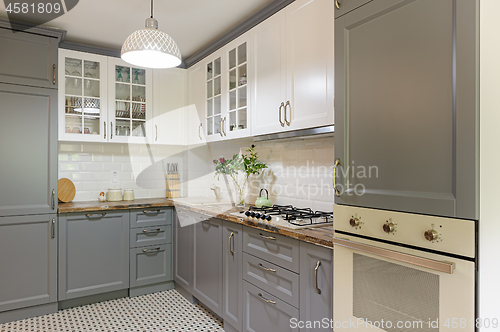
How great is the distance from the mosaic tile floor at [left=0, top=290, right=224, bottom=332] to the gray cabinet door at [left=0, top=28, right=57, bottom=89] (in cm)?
200

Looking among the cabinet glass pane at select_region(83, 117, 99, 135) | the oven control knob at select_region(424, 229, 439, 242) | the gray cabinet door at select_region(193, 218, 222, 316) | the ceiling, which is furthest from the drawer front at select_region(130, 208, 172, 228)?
the oven control knob at select_region(424, 229, 439, 242)

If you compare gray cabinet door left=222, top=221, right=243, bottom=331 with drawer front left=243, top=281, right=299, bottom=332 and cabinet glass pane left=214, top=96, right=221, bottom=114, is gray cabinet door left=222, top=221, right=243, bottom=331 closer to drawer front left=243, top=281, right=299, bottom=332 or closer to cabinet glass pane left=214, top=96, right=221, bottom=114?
drawer front left=243, top=281, right=299, bottom=332

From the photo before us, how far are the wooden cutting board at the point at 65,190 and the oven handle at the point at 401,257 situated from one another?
2.97 m

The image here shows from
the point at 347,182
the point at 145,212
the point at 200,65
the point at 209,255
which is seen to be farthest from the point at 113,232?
the point at 347,182

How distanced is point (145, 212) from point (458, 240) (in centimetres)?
288

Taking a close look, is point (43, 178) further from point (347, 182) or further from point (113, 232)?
point (347, 182)

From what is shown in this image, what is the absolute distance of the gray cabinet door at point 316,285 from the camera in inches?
63.9

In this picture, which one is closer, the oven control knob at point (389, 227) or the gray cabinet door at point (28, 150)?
the oven control knob at point (389, 227)

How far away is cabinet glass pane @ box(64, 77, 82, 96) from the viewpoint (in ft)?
10.8

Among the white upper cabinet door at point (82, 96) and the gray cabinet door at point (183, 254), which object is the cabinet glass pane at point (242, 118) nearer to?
the gray cabinet door at point (183, 254)

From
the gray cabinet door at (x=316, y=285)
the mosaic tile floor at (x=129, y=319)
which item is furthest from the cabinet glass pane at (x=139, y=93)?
the gray cabinet door at (x=316, y=285)

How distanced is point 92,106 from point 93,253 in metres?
1.45

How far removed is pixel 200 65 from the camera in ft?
11.6

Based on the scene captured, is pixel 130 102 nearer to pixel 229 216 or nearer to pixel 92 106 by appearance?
pixel 92 106
